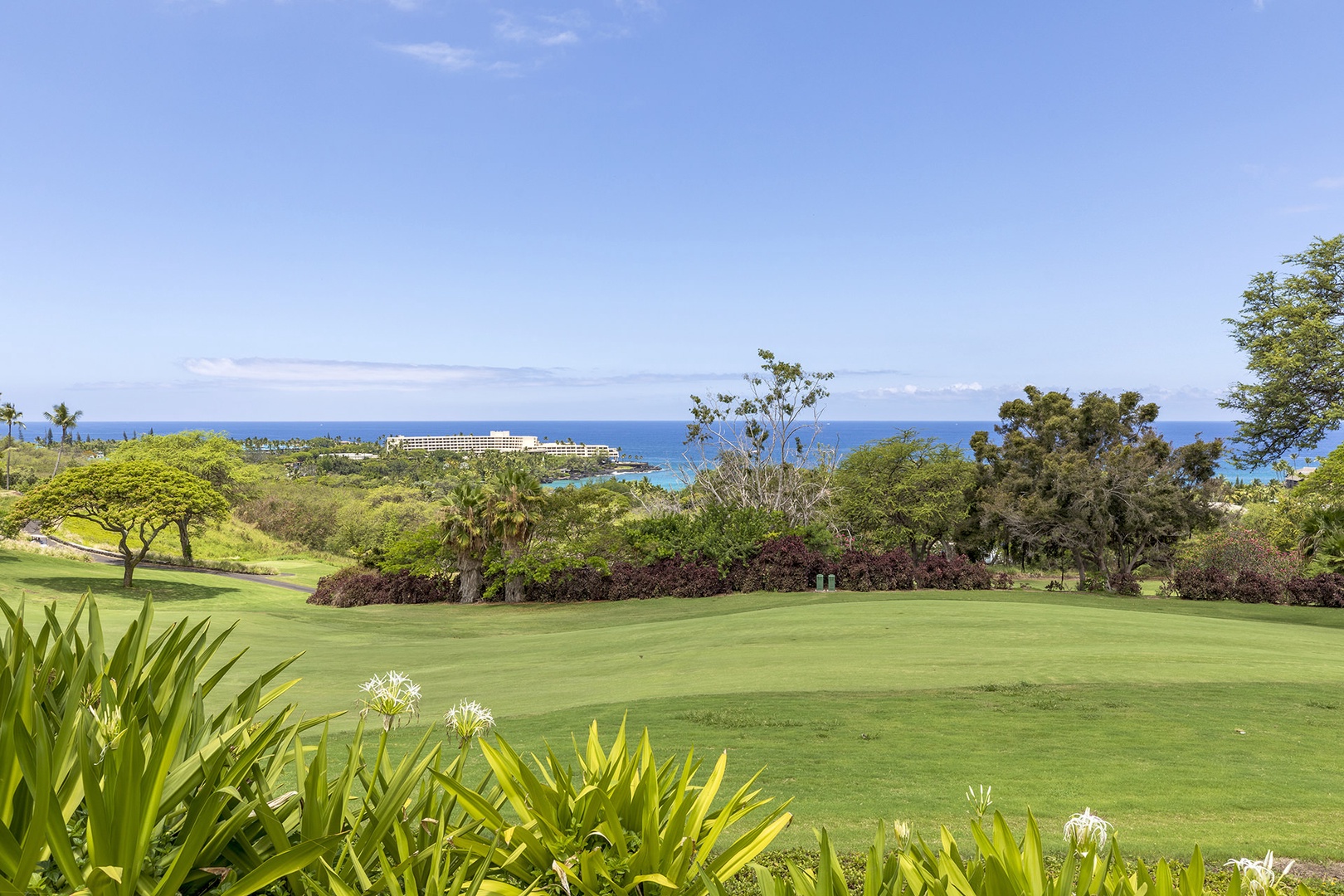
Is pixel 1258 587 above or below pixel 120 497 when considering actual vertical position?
below

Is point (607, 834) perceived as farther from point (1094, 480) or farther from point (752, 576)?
point (1094, 480)

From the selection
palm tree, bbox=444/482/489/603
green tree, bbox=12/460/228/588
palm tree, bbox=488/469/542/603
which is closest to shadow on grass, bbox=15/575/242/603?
green tree, bbox=12/460/228/588

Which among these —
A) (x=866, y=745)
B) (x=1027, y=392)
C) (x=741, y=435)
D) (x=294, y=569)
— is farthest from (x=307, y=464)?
(x=866, y=745)

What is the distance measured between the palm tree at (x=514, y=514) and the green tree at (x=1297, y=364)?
2043 cm

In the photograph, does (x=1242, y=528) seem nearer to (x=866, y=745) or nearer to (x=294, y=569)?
(x=866, y=745)

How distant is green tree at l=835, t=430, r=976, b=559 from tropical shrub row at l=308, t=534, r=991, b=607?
4431 millimetres

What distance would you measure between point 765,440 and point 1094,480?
12434 mm

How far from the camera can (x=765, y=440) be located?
32344 mm

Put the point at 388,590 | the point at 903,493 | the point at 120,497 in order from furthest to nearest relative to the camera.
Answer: the point at 903,493 < the point at 388,590 < the point at 120,497

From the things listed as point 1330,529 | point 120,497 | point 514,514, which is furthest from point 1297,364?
point 120,497

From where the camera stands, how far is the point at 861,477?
95.8ft

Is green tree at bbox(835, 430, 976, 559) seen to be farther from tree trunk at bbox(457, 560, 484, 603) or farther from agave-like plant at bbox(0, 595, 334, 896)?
agave-like plant at bbox(0, 595, 334, 896)

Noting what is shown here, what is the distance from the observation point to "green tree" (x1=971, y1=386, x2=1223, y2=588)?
2462 cm

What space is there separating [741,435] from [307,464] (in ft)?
311
